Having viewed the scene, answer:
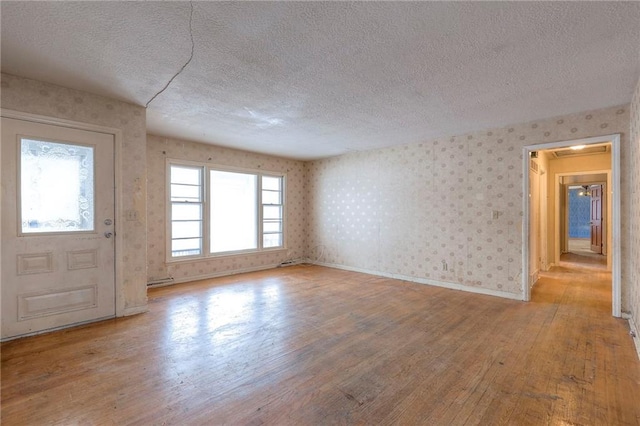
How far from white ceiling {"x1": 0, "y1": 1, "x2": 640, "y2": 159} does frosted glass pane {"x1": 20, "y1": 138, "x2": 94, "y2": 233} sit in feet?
2.40

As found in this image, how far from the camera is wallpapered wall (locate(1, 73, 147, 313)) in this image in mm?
3236

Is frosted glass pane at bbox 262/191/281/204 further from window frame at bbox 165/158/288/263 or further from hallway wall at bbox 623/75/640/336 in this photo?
hallway wall at bbox 623/75/640/336

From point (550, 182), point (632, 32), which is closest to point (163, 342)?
point (632, 32)

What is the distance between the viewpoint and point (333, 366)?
94.8 inches

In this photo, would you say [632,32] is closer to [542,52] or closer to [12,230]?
[542,52]

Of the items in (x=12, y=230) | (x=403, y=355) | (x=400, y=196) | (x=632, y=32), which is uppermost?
(x=632, y=32)

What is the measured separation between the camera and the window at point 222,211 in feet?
17.8

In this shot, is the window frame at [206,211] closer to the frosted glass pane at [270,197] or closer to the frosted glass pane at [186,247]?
the frosted glass pane at [186,247]

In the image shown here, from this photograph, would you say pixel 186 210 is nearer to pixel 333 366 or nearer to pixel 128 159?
pixel 128 159

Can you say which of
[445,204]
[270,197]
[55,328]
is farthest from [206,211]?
[445,204]

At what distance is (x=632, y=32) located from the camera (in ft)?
7.05

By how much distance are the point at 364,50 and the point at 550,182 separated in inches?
269

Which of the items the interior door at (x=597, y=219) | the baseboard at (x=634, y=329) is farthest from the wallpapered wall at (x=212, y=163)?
the interior door at (x=597, y=219)

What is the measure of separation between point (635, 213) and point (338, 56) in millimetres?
3482
